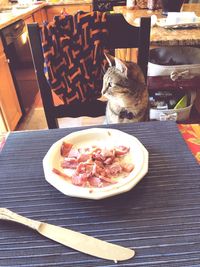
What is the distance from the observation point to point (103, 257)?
38cm

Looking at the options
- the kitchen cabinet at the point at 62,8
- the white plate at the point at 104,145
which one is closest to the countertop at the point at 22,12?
the kitchen cabinet at the point at 62,8

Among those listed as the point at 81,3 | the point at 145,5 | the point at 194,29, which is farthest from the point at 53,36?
the point at 81,3

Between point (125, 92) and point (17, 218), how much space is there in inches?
27.2

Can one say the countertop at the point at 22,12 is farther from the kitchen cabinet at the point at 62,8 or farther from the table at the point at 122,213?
the table at the point at 122,213

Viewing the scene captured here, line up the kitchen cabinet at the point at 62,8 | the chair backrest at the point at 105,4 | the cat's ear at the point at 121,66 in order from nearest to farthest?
1. the cat's ear at the point at 121,66
2. the chair backrest at the point at 105,4
3. the kitchen cabinet at the point at 62,8

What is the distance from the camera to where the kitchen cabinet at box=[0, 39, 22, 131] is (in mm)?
1880

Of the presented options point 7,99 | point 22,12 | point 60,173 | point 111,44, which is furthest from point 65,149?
point 22,12

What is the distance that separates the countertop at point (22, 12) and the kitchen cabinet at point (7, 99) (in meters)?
0.29

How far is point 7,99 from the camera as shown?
77.2 inches

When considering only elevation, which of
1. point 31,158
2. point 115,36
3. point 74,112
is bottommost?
point 74,112

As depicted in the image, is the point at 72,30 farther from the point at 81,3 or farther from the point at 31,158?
the point at 81,3

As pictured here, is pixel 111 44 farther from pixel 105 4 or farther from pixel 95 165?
pixel 105 4

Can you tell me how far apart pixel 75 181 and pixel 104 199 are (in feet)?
0.25

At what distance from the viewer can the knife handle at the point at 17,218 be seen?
1.40 ft
